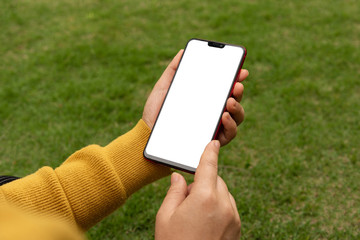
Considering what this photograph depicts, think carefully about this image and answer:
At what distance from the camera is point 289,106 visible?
3.20 m


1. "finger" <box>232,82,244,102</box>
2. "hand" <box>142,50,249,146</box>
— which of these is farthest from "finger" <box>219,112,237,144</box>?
"finger" <box>232,82,244,102</box>

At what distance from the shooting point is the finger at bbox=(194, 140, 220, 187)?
4.03 feet

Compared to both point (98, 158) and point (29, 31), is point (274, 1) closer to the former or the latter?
point (29, 31)

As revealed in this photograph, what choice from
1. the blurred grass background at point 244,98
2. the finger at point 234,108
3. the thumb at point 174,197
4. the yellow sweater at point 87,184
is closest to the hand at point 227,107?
the finger at point 234,108

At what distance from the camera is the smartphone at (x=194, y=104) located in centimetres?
180

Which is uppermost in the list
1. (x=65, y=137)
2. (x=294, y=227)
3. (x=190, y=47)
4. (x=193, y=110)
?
(x=190, y=47)

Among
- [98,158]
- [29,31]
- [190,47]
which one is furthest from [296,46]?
[29,31]

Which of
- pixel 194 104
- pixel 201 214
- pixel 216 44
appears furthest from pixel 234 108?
pixel 201 214

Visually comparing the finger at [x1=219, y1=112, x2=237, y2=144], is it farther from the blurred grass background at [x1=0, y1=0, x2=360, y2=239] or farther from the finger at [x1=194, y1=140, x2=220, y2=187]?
the blurred grass background at [x1=0, y1=0, x2=360, y2=239]

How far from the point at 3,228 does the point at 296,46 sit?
150 inches

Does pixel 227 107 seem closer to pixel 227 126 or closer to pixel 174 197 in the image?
pixel 227 126

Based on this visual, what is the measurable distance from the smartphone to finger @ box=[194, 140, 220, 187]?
0.41 m

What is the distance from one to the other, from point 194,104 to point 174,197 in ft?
2.45

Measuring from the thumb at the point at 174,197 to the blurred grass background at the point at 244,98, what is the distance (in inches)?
47.6
